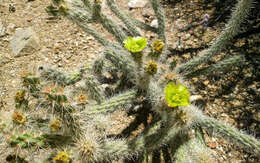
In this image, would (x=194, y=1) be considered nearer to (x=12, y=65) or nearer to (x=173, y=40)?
(x=173, y=40)

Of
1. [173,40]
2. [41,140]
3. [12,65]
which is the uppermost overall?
[173,40]

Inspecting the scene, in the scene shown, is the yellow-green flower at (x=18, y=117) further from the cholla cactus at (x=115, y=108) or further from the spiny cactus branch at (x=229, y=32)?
the spiny cactus branch at (x=229, y=32)

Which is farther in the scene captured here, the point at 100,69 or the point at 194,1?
the point at 194,1

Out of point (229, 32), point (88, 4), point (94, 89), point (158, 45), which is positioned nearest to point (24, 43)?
point (88, 4)

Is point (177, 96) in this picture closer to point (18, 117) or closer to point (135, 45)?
point (135, 45)

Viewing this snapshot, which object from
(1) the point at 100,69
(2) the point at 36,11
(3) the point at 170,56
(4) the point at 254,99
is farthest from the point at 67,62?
(4) the point at 254,99

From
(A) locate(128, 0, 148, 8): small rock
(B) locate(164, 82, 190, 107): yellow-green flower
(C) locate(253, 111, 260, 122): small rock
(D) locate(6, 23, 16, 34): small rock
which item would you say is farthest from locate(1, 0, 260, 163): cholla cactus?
(D) locate(6, 23, 16, 34): small rock

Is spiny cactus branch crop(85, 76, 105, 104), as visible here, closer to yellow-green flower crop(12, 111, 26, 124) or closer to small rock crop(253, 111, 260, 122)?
yellow-green flower crop(12, 111, 26, 124)
